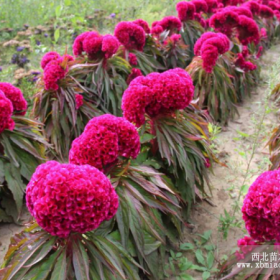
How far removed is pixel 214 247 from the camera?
2713mm

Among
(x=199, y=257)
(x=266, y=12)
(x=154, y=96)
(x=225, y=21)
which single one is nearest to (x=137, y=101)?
(x=154, y=96)

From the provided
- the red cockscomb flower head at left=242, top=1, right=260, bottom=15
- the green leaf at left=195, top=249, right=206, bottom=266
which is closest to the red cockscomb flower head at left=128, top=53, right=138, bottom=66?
the green leaf at left=195, top=249, right=206, bottom=266

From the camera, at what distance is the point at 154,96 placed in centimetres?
244

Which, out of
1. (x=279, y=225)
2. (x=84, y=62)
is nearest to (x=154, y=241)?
(x=279, y=225)

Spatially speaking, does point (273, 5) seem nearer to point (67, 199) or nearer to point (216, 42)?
point (216, 42)

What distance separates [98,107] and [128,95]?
1.53m

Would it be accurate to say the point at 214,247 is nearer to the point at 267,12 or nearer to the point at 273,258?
the point at 273,258

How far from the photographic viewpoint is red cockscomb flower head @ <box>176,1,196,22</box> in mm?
5727

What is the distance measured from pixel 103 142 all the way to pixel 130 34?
8.44 feet

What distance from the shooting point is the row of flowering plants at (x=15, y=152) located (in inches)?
109

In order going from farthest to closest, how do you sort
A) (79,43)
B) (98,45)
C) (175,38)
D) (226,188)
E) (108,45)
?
(175,38)
(79,43)
(98,45)
(108,45)
(226,188)

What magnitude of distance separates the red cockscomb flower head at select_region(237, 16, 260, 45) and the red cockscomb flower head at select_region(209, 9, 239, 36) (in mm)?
92

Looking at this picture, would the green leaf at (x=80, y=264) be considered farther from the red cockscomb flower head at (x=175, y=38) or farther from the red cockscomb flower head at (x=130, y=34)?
the red cockscomb flower head at (x=175, y=38)

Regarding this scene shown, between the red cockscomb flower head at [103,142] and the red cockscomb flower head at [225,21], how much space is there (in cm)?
373
